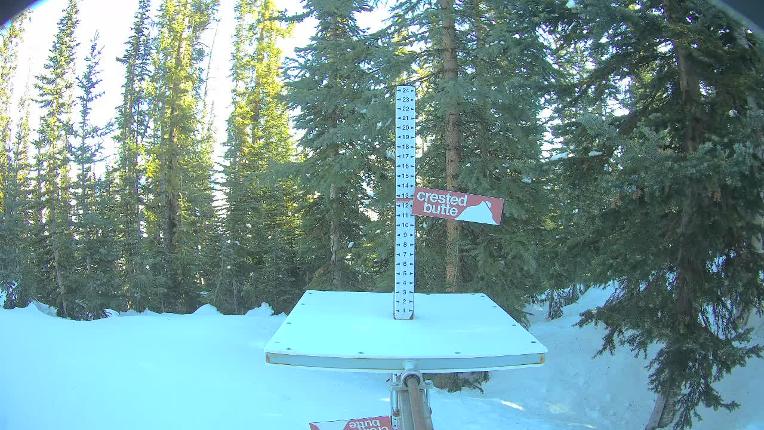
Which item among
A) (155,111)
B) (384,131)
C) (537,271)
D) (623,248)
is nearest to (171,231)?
(155,111)

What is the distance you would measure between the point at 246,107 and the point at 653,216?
72.2ft

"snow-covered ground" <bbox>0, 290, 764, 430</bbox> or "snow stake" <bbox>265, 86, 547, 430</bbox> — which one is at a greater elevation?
"snow stake" <bbox>265, 86, 547, 430</bbox>

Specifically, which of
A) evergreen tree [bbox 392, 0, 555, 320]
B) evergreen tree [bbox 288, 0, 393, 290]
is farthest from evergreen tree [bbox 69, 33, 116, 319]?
evergreen tree [bbox 392, 0, 555, 320]

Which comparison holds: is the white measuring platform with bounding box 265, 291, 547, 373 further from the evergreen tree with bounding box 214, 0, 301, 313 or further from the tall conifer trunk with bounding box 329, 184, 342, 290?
the evergreen tree with bounding box 214, 0, 301, 313

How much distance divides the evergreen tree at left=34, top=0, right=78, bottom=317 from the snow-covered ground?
10.7 m

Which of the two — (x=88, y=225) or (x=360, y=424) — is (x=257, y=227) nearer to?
(x=88, y=225)

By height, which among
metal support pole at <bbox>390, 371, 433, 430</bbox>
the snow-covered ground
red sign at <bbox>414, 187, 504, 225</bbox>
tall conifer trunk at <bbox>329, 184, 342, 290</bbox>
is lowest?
the snow-covered ground

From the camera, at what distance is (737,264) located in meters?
5.22

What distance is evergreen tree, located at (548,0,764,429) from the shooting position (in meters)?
4.78

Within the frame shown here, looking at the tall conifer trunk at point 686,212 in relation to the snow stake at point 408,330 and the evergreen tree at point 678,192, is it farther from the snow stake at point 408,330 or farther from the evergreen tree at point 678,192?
the snow stake at point 408,330

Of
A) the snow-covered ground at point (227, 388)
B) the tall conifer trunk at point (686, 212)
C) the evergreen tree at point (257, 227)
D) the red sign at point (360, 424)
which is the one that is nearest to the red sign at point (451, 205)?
the red sign at point (360, 424)

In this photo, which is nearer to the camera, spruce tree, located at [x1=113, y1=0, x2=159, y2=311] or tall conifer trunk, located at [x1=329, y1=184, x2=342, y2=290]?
tall conifer trunk, located at [x1=329, y1=184, x2=342, y2=290]

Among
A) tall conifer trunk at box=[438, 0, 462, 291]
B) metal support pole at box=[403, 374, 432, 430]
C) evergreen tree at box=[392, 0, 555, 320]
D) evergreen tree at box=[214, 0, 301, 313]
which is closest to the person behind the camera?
metal support pole at box=[403, 374, 432, 430]

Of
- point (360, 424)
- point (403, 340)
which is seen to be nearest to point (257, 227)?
point (360, 424)
